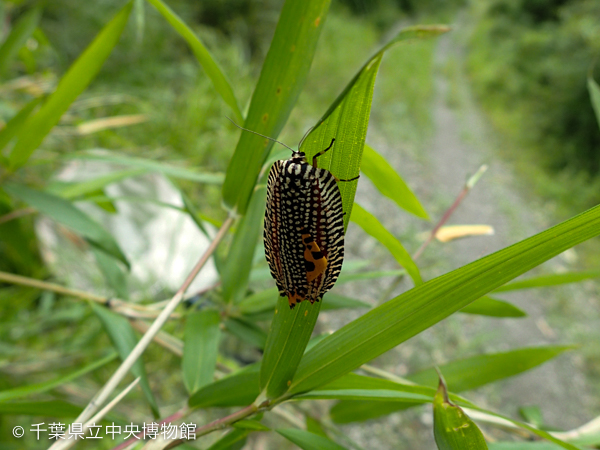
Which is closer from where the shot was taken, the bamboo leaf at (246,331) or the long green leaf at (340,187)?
the long green leaf at (340,187)

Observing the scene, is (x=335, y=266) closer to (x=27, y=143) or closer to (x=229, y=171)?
(x=229, y=171)

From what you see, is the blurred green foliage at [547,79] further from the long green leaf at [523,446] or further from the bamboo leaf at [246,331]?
the bamboo leaf at [246,331]

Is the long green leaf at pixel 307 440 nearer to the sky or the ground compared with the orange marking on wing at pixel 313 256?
nearer to the ground

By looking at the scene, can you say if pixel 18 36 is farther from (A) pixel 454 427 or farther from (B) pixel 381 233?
(A) pixel 454 427

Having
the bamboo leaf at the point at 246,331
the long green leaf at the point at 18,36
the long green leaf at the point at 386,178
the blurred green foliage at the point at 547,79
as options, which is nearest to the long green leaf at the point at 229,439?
the bamboo leaf at the point at 246,331

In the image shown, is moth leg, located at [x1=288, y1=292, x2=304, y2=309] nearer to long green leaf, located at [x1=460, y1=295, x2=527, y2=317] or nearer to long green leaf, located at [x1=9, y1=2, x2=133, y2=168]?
long green leaf, located at [x1=460, y1=295, x2=527, y2=317]
